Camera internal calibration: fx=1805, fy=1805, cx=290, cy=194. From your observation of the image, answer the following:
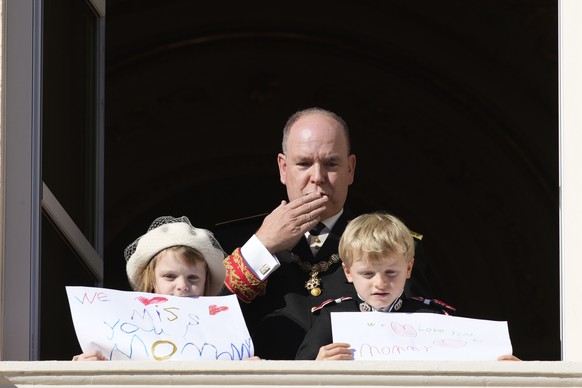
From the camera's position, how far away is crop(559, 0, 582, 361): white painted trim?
4.56 m

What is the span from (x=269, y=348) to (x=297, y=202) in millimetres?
426

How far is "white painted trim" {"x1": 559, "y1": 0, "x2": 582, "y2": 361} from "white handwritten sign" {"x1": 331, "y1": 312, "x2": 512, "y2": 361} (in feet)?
0.55

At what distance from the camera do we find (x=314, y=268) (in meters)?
5.33

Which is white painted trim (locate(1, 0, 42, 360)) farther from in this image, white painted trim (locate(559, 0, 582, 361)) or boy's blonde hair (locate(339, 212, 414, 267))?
white painted trim (locate(559, 0, 582, 361))

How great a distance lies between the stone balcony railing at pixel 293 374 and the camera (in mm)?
4316

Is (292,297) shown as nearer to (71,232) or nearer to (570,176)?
(71,232)

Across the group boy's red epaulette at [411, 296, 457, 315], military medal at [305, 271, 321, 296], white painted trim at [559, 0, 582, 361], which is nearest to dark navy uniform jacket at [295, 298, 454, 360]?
boy's red epaulette at [411, 296, 457, 315]

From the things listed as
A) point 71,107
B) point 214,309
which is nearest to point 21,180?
point 214,309

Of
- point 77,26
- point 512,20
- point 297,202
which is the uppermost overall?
point 512,20

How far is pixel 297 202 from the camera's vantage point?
5184 millimetres

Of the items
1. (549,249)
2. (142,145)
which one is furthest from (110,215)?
(549,249)

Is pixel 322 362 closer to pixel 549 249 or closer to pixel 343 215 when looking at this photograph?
pixel 343 215

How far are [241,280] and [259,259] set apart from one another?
78mm

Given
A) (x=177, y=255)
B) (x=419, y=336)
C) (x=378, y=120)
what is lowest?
(x=419, y=336)
